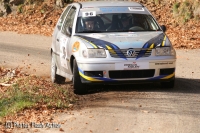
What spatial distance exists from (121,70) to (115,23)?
1.55 metres

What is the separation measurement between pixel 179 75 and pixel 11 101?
4851 millimetres

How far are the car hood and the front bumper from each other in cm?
28

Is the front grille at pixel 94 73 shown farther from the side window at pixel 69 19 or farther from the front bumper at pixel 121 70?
the side window at pixel 69 19

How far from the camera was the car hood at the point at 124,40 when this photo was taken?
36.5 feet

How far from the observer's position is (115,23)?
40.4 ft

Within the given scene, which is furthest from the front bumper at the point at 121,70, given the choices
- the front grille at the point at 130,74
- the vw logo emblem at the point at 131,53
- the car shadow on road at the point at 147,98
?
the car shadow on road at the point at 147,98

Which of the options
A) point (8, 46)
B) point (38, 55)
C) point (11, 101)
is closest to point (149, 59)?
point (11, 101)

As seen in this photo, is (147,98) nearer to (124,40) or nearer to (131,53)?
(131,53)

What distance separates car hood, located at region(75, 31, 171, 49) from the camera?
438 inches

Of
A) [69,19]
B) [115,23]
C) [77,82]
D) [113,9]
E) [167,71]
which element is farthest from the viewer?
Answer: [69,19]

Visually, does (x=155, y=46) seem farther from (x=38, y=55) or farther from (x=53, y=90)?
(x=38, y=55)

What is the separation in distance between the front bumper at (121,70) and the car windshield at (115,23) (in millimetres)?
1192

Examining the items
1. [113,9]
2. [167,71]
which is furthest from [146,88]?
[113,9]

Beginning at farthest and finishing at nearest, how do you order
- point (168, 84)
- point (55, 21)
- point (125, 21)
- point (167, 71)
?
1. point (55, 21)
2. point (125, 21)
3. point (168, 84)
4. point (167, 71)
